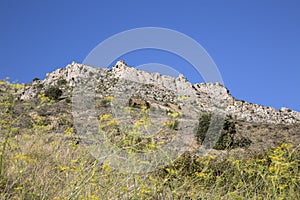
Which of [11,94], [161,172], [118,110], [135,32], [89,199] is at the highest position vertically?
[135,32]

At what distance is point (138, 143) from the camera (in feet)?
11.1

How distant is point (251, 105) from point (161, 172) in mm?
41276

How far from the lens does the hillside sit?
4188 millimetres

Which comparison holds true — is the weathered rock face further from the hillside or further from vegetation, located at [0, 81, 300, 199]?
vegetation, located at [0, 81, 300, 199]

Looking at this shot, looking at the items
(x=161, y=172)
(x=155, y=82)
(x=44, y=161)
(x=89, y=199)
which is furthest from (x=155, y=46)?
(x=155, y=82)

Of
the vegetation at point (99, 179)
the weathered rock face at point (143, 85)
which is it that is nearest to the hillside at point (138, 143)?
the vegetation at point (99, 179)

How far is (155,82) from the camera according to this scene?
42781 mm

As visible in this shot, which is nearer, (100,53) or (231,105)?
(100,53)

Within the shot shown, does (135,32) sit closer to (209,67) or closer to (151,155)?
(209,67)

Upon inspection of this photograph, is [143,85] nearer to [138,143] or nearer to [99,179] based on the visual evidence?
[99,179]

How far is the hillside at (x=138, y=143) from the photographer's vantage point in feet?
13.7

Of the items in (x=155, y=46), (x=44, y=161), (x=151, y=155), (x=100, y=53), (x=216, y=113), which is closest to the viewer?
(x=151, y=155)

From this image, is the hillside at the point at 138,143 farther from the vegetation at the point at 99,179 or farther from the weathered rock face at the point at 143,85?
the weathered rock face at the point at 143,85

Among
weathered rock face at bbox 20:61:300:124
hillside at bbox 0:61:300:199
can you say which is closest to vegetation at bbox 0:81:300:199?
hillside at bbox 0:61:300:199
